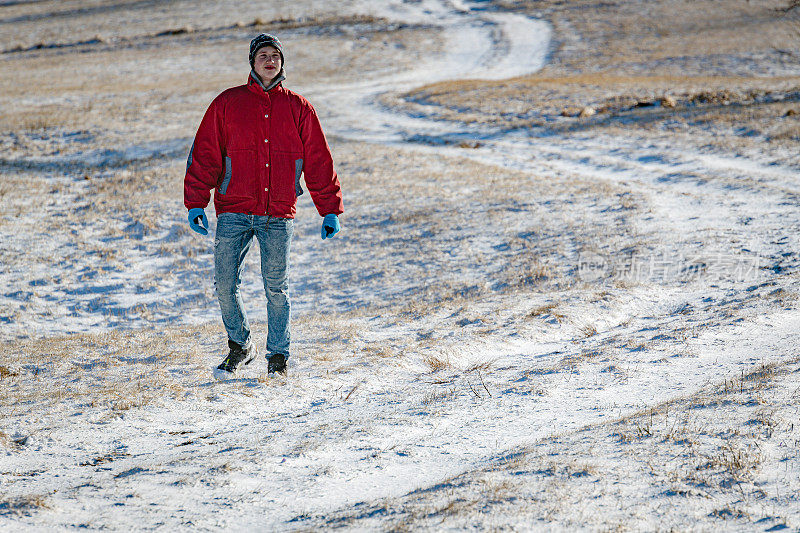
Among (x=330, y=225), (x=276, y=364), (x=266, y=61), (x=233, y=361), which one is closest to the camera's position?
(x=266, y=61)

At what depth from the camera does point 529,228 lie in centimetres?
1101

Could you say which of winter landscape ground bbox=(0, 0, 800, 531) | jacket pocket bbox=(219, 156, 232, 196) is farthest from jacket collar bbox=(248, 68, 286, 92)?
winter landscape ground bbox=(0, 0, 800, 531)

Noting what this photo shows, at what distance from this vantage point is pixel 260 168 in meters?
5.20

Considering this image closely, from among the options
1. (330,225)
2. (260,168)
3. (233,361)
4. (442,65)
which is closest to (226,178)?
(260,168)

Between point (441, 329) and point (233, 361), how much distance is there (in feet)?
7.29

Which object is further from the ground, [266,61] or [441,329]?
[266,61]

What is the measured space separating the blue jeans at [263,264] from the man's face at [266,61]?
1075 millimetres

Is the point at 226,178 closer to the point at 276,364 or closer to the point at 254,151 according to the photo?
the point at 254,151

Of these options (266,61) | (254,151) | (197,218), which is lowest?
(197,218)

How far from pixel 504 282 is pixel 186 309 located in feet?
13.7

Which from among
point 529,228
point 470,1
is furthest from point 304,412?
point 470,1

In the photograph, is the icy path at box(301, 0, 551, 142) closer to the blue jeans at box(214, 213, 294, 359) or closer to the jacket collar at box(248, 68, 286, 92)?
the blue jeans at box(214, 213, 294, 359)

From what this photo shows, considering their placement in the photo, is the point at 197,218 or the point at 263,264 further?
the point at 263,264

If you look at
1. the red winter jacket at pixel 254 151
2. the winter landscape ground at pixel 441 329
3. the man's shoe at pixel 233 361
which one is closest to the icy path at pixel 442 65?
the winter landscape ground at pixel 441 329
